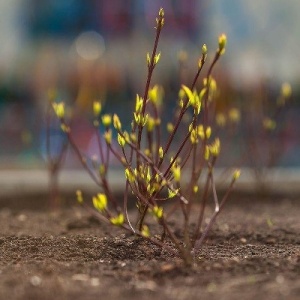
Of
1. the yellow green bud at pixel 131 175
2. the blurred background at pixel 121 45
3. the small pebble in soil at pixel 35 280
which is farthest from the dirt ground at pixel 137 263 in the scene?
the blurred background at pixel 121 45

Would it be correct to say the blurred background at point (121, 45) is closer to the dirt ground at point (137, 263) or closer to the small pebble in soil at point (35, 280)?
the dirt ground at point (137, 263)

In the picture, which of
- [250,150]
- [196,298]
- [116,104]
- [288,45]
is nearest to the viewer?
[196,298]

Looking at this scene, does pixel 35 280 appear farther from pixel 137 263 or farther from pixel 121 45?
pixel 121 45

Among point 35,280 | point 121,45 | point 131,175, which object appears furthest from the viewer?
point 121,45

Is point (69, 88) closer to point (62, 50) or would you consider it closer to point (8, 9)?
point (62, 50)

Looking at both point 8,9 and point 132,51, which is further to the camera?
point 8,9

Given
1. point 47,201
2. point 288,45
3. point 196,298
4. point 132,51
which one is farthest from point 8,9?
point 196,298

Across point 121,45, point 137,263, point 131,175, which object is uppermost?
point 131,175

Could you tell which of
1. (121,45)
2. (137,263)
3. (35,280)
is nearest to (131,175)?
(137,263)
